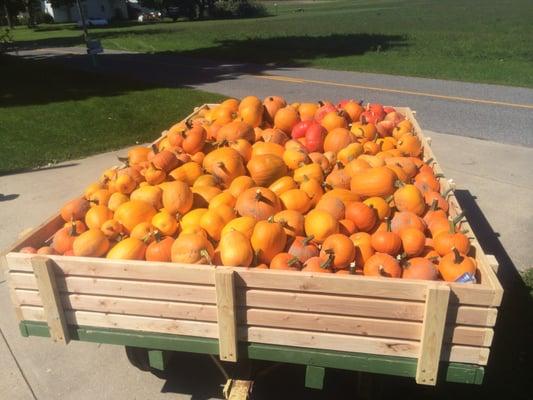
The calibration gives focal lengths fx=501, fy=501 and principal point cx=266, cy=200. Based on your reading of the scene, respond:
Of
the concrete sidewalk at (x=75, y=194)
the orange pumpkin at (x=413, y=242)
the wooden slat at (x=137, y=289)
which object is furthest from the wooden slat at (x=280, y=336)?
the concrete sidewalk at (x=75, y=194)

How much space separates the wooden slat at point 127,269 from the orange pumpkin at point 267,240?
41 centimetres

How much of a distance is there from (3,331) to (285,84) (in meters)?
11.9

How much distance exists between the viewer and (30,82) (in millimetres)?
15664

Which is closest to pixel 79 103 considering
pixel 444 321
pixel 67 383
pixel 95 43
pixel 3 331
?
pixel 95 43

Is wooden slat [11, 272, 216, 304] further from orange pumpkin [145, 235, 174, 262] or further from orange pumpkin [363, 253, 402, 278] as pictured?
orange pumpkin [363, 253, 402, 278]

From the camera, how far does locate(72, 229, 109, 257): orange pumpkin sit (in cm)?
276

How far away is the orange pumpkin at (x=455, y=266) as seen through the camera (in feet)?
8.14

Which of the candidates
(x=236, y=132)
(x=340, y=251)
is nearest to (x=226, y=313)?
(x=340, y=251)

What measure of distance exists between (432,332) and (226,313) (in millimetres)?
949

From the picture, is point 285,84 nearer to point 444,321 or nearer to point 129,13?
point 444,321

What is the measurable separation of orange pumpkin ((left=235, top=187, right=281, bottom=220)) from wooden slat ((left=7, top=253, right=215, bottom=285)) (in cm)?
70

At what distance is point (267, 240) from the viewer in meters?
2.69

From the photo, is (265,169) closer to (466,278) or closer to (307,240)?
(307,240)

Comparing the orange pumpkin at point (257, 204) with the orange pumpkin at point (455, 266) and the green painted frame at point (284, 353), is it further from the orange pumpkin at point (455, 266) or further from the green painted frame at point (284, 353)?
the orange pumpkin at point (455, 266)
